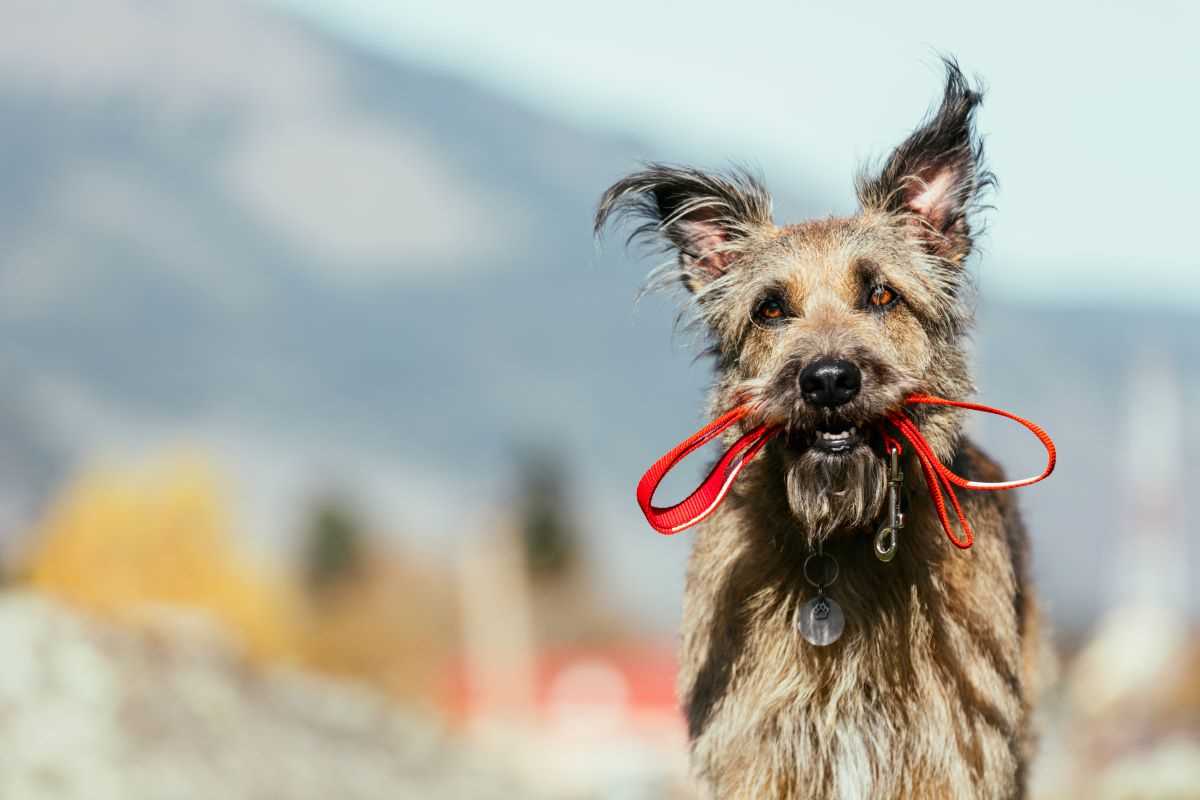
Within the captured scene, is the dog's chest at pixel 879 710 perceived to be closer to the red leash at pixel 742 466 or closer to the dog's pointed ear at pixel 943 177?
the red leash at pixel 742 466

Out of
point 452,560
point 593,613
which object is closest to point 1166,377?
point 593,613

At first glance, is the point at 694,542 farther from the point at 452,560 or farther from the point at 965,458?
the point at 452,560

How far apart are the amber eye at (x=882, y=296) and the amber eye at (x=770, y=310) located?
314 mm

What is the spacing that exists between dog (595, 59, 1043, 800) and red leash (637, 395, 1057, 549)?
0.23ft

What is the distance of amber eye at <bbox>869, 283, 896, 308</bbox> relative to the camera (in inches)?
239

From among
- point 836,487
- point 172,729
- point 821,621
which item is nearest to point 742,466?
point 836,487

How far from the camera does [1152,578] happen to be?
2666 cm

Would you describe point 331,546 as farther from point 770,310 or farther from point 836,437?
point 836,437

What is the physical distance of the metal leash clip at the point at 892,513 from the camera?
564cm

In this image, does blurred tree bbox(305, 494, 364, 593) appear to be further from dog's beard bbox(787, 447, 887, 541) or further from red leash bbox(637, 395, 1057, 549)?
dog's beard bbox(787, 447, 887, 541)

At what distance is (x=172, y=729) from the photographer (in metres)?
11.4

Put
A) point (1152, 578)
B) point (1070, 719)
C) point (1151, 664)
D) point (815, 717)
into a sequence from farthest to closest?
point (1152, 578)
point (1151, 664)
point (1070, 719)
point (815, 717)

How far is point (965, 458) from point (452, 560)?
62.9 metres

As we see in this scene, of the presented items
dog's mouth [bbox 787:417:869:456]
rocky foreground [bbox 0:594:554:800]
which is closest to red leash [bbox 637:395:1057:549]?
dog's mouth [bbox 787:417:869:456]
